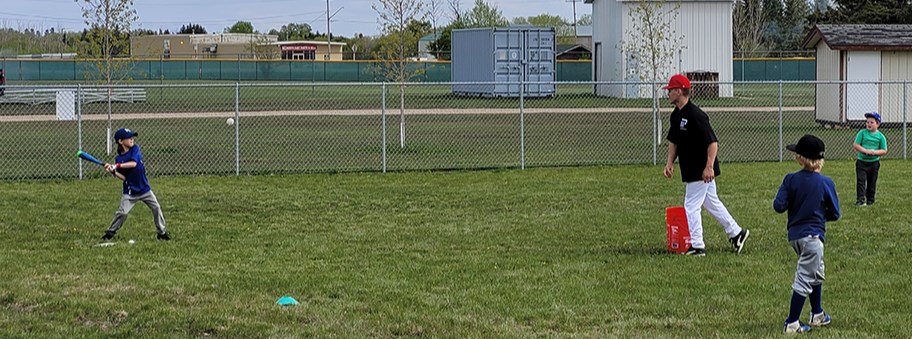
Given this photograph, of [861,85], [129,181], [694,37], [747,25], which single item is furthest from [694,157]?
[747,25]

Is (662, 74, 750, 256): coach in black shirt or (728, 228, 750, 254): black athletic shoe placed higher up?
(662, 74, 750, 256): coach in black shirt

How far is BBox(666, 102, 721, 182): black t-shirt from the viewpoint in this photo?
1055 cm

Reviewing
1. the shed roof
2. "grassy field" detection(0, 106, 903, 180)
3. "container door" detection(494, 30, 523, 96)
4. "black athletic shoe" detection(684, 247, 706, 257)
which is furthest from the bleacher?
"black athletic shoe" detection(684, 247, 706, 257)

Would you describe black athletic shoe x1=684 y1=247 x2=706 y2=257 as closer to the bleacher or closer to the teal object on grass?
the teal object on grass

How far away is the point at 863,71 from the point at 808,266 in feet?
71.8

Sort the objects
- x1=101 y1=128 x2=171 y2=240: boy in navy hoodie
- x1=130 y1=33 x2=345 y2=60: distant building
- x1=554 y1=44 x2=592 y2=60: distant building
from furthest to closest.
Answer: x1=130 y1=33 x2=345 y2=60: distant building < x1=554 y1=44 x2=592 y2=60: distant building < x1=101 y1=128 x2=171 y2=240: boy in navy hoodie

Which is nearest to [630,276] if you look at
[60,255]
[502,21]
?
[60,255]

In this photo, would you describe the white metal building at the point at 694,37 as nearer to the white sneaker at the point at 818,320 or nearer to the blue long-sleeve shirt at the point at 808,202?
the blue long-sleeve shirt at the point at 808,202

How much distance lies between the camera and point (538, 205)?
14.9 m

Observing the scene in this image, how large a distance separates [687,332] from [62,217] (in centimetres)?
856

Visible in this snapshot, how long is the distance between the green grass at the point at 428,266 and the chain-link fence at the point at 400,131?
Result: 363cm

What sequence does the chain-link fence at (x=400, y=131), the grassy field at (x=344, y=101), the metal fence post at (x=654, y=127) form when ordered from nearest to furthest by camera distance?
the chain-link fence at (x=400, y=131) < the metal fence post at (x=654, y=127) < the grassy field at (x=344, y=101)

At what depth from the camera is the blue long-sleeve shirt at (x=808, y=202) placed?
7.66 m

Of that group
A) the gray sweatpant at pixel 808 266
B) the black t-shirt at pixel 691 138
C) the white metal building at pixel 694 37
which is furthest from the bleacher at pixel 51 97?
the gray sweatpant at pixel 808 266
